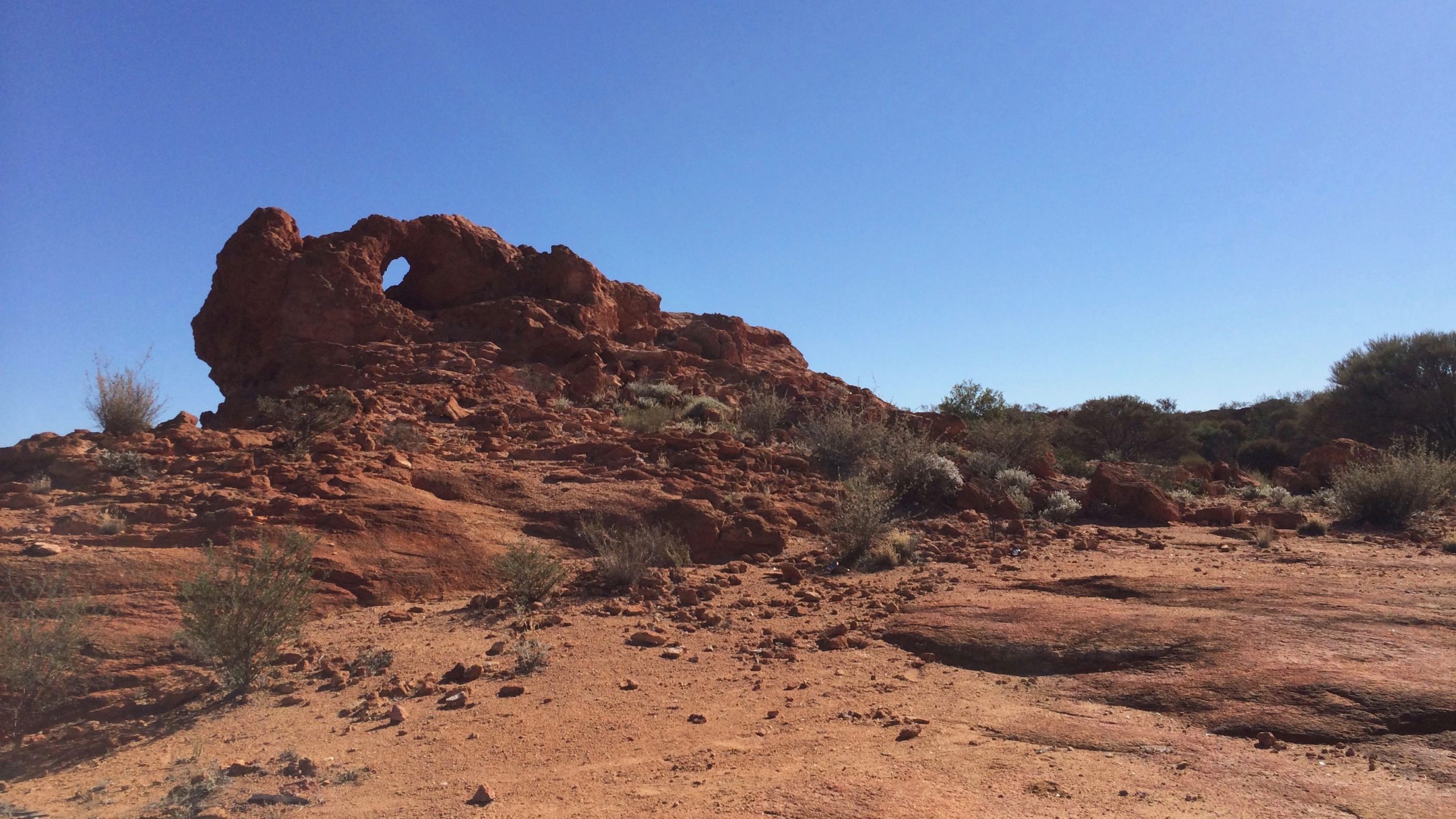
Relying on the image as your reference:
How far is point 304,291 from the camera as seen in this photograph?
15.6 m

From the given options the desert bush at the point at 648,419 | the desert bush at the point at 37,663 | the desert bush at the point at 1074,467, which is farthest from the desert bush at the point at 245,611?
the desert bush at the point at 1074,467

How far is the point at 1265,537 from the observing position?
9.52m

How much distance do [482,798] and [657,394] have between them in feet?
Result: 42.0

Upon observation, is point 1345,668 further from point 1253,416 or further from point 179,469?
point 1253,416

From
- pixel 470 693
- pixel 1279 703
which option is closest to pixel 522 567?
pixel 470 693

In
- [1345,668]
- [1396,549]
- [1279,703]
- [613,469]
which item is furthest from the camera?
[613,469]

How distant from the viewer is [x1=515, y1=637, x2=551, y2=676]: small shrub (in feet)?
18.0

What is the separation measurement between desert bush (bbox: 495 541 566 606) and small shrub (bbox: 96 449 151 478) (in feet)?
13.2

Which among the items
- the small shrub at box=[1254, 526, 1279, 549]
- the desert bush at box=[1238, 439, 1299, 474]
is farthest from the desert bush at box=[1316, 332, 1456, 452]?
the small shrub at box=[1254, 526, 1279, 549]

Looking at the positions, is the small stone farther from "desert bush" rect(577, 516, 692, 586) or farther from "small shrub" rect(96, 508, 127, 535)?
"small shrub" rect(96, 508, 127, 535)

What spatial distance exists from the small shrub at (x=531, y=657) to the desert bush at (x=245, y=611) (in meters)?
1.50

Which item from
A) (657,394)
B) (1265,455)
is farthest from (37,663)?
(1265,455)

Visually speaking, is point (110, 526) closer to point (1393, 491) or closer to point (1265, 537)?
point (1265, 537)

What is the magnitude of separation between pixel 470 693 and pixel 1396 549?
32.1 feet
